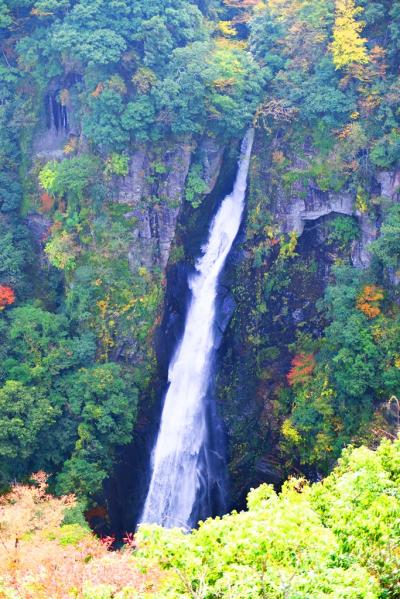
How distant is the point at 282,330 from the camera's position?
771 inches

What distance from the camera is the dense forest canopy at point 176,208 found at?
53.3 feet

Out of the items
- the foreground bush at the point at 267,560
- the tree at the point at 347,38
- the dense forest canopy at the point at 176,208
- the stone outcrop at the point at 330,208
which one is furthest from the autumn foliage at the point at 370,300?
the foreground bush at the point at 267,560

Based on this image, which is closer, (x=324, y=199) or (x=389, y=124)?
→ (x=389, y=124)

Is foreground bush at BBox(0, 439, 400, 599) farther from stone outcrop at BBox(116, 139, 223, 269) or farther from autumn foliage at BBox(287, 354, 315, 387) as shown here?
stone outcrop at BBox(116, 139, 223, 269)

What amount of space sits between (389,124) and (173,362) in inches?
419

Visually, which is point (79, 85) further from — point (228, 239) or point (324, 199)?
point (324, 199)

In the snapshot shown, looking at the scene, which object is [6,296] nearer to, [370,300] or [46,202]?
[46,202]

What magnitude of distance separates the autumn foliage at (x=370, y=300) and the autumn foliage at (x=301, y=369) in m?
2.96

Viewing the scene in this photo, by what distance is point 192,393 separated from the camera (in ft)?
63.4

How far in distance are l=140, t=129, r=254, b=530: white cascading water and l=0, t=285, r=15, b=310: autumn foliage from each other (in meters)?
5.98

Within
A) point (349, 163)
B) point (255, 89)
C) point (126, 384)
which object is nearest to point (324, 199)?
point (349, 163)

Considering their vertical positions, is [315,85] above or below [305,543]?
above

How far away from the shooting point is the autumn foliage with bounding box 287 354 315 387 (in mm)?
17906

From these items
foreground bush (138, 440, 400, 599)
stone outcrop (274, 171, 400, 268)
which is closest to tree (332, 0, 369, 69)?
stone outcrop (274, 171, 400, 268)
